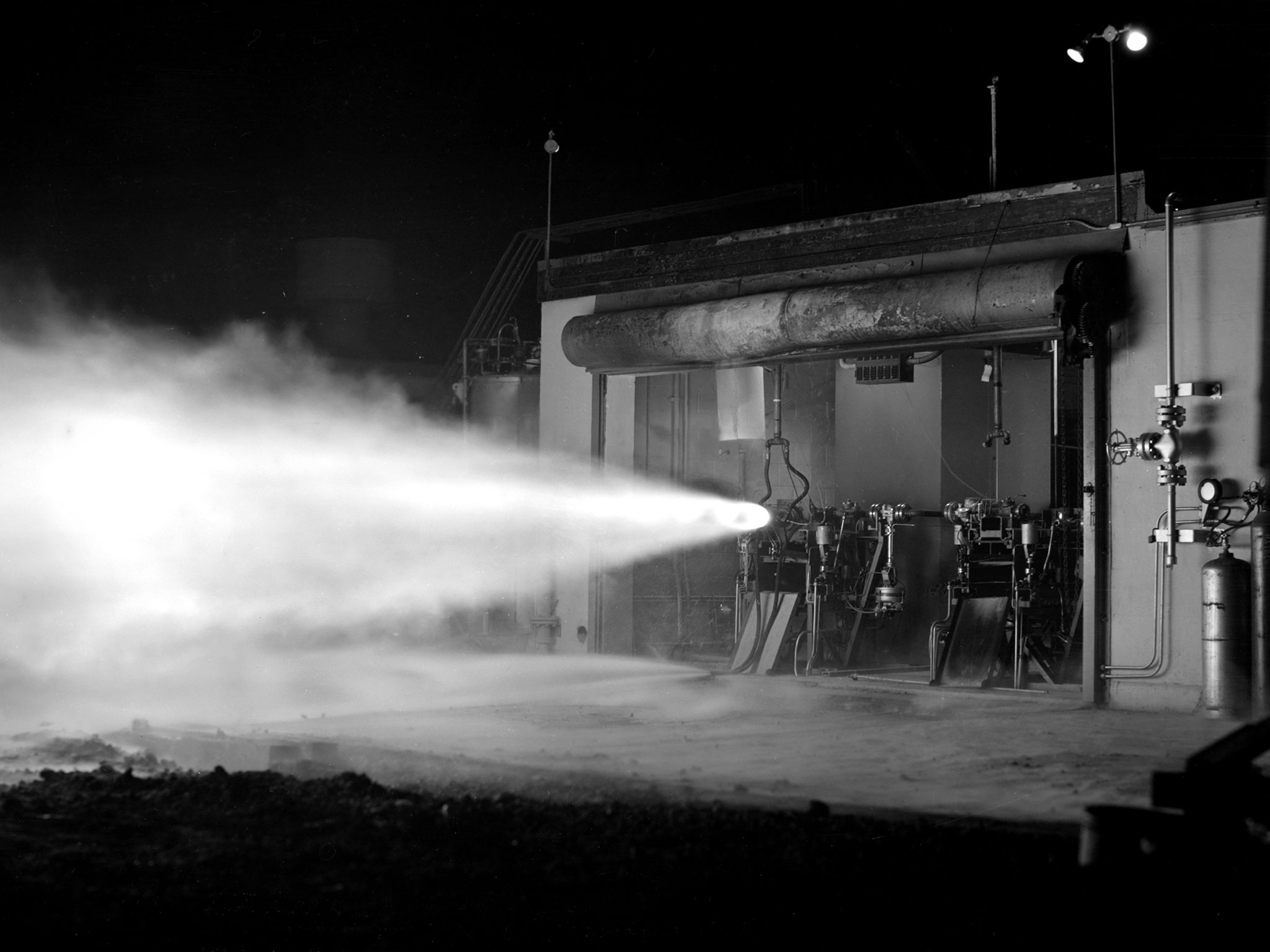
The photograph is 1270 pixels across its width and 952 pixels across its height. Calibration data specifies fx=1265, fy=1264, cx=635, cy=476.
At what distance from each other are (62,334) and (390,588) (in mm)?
6635

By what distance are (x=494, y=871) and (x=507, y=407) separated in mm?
13843

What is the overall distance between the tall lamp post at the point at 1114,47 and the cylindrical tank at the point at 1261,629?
3065 millimetres

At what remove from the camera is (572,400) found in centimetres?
1497

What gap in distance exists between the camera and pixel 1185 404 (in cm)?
1052

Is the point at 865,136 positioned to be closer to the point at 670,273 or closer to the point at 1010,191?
the point at 670,273

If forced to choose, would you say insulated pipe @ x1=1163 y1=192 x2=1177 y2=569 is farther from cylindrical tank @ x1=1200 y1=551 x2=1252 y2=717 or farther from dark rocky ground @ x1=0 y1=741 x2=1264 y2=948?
dark rocky ground @ x1=0 y1=741 x2=1264 y2=948

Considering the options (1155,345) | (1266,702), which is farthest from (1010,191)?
(1266,702)

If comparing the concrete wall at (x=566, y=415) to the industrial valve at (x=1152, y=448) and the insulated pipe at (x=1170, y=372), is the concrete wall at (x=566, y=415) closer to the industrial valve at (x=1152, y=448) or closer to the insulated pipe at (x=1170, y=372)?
the industrial valve at (x=1152, y=448)

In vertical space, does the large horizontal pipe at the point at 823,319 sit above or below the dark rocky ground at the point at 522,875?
above

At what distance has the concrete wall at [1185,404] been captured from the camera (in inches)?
400

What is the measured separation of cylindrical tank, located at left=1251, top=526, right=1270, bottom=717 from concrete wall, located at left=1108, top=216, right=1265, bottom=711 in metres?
0.36

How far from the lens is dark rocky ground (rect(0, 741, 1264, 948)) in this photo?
4707mm

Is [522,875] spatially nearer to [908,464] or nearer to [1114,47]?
[1114,47]

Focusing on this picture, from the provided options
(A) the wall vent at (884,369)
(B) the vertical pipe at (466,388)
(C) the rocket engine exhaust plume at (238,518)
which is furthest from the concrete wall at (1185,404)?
(B) the vertical pipe at (466,388)
